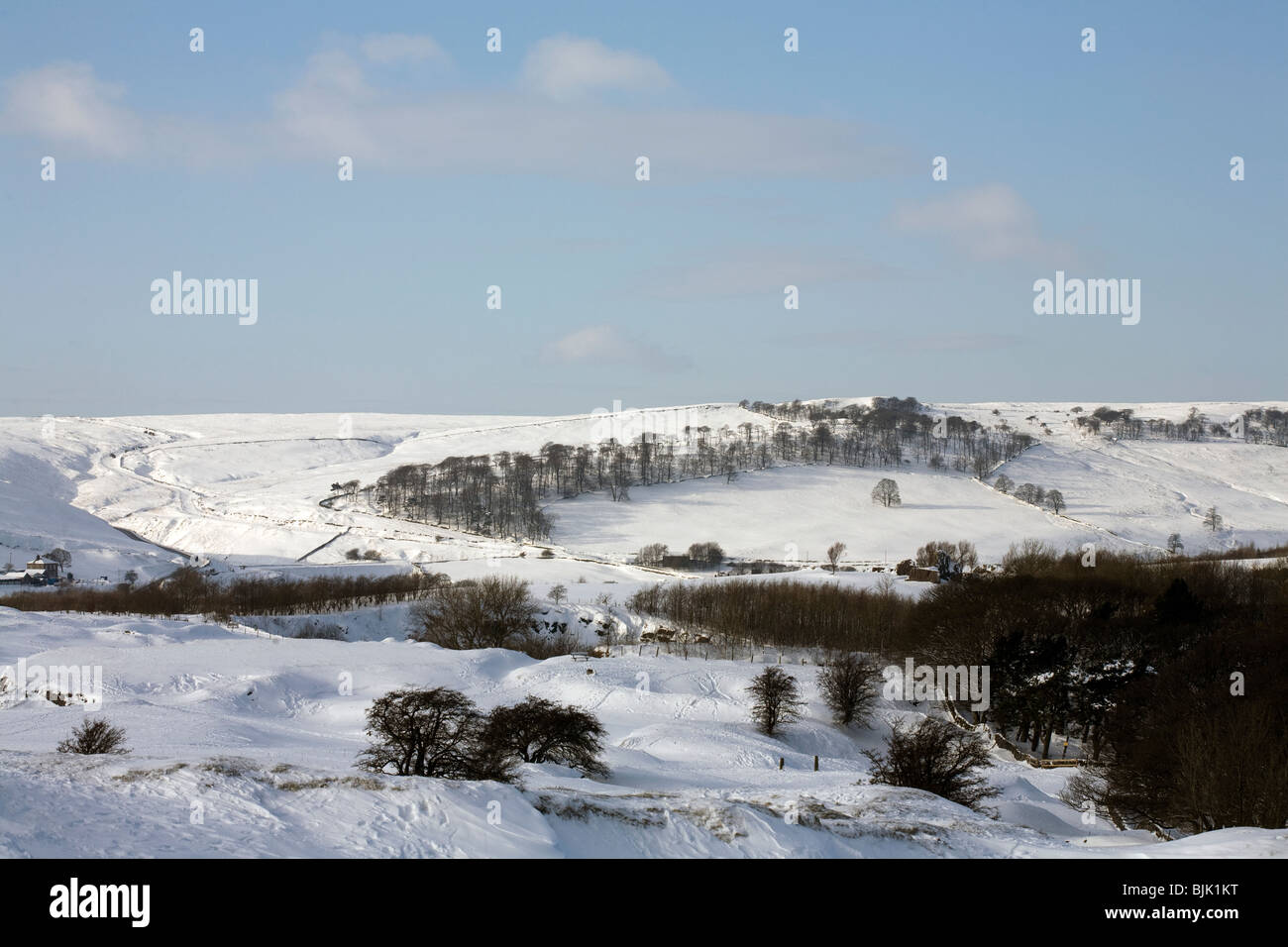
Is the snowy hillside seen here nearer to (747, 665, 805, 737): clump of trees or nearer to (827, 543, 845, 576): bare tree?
(827, 543, 845, 576): bare tree

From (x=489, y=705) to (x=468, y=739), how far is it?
1773 cm

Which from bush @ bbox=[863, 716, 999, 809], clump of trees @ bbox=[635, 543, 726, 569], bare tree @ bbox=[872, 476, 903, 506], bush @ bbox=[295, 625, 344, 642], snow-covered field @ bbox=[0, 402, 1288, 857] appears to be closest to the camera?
snow-covered field @ bbox=[0, 402, 1288, 857]

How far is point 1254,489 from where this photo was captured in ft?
541

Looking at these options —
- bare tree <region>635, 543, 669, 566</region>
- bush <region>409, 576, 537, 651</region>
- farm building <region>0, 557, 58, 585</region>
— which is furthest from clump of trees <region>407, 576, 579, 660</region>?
farm building <region>0, 557, 58, 585</region>

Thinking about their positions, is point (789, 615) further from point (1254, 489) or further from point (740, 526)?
point (1254, 489)

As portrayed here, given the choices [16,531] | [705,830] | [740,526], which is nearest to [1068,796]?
[705,830]

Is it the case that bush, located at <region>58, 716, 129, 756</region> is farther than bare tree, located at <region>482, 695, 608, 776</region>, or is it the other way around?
bare tree, located at <region>482, 695, 608, 776</region>

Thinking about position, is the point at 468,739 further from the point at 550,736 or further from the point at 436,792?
the point at 436,792

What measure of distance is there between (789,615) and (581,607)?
17.2m

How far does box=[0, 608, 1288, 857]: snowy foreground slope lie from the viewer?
1694cm

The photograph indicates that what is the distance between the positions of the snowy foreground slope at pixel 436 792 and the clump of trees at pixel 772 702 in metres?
0.83

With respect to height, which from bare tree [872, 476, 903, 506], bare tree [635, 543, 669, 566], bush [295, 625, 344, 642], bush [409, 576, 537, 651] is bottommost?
bush [295, 625, 344, 642]

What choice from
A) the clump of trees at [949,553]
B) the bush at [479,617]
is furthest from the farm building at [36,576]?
the clump of trees at [949,553]

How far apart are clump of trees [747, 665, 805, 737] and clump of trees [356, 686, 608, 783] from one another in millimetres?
14833
